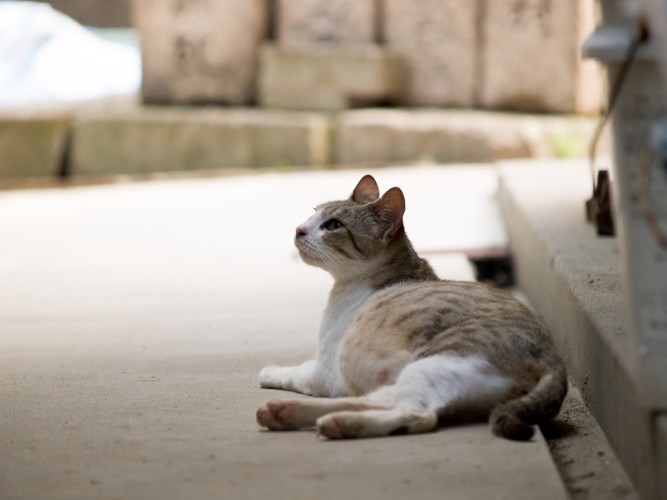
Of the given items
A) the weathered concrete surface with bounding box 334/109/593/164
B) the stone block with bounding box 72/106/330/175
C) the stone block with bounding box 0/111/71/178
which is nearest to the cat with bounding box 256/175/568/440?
the weathered concrete surface with bounding box 334/109/593/164

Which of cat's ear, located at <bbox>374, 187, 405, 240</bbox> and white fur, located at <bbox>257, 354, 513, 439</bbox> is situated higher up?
cat's ear, located at <bbox>374, 187, 405, 240</bbox>

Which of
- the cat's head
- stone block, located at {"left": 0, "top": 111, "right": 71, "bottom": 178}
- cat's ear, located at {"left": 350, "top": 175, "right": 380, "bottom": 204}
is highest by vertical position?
cat's ear, located at {"left": 350, "top": 175, "right": 380, "bottom": 204}

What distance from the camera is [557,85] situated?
9.25 metres

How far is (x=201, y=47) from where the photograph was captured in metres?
10.0

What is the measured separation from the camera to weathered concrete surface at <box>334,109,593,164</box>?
8.97 metres

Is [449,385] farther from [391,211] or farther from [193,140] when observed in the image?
[193,140]

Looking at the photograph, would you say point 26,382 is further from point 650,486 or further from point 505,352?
point 650,486

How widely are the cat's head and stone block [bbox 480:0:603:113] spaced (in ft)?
19.1

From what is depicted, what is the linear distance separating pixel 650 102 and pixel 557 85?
23.1 feet

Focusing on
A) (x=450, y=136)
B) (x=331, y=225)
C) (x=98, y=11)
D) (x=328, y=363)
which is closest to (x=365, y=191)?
(x=331, y=225)

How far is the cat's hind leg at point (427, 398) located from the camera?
2.85 metres

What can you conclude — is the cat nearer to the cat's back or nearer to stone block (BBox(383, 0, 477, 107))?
the cat's back

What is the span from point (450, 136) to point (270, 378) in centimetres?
585

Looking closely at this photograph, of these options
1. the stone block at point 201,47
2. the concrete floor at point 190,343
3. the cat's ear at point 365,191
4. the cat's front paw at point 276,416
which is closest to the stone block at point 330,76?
the stone block at point 201,47
